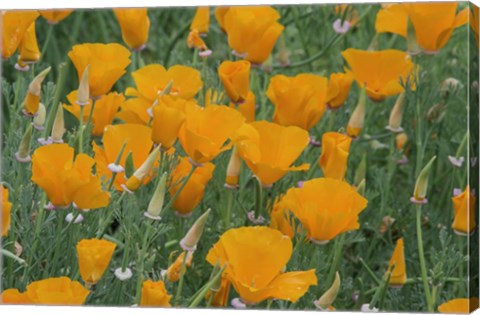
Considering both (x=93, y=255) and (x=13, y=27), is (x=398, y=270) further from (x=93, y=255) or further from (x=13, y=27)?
(x=13, y=27)

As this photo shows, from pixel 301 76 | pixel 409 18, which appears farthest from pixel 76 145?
pixel 409 18

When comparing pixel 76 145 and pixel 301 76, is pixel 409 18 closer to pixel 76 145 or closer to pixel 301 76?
pixel 301 76

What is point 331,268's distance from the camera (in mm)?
1712

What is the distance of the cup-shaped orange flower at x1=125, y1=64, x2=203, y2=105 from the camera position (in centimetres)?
174

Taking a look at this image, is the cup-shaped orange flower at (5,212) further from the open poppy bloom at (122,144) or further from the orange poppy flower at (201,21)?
the orange poppy flower at (201,21)

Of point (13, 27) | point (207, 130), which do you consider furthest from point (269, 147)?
point (13, 27)

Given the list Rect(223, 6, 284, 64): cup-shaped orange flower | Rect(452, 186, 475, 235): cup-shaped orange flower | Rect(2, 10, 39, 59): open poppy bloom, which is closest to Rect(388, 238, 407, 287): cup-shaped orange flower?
Rect(452, 186, 475, 235): cup-shaped orange flower

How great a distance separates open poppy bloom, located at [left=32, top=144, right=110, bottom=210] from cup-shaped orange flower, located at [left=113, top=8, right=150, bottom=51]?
34 centimetres

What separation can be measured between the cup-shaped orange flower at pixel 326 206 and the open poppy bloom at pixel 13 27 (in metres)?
0.54

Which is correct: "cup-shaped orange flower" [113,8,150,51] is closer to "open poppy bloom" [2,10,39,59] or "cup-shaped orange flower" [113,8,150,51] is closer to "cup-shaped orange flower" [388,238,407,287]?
"open poppy bloom" [2,10,39,59]

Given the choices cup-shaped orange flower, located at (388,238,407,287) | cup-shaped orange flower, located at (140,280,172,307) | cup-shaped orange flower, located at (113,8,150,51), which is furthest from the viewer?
cup-shaped orange flower, located at (113,8,150,51)

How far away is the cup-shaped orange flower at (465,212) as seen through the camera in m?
1.69

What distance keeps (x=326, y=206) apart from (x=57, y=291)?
0.38 metres

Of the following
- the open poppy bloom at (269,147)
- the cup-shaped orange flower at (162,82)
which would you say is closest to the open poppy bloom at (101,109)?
the cup-shaped orange flower at (162,82)
